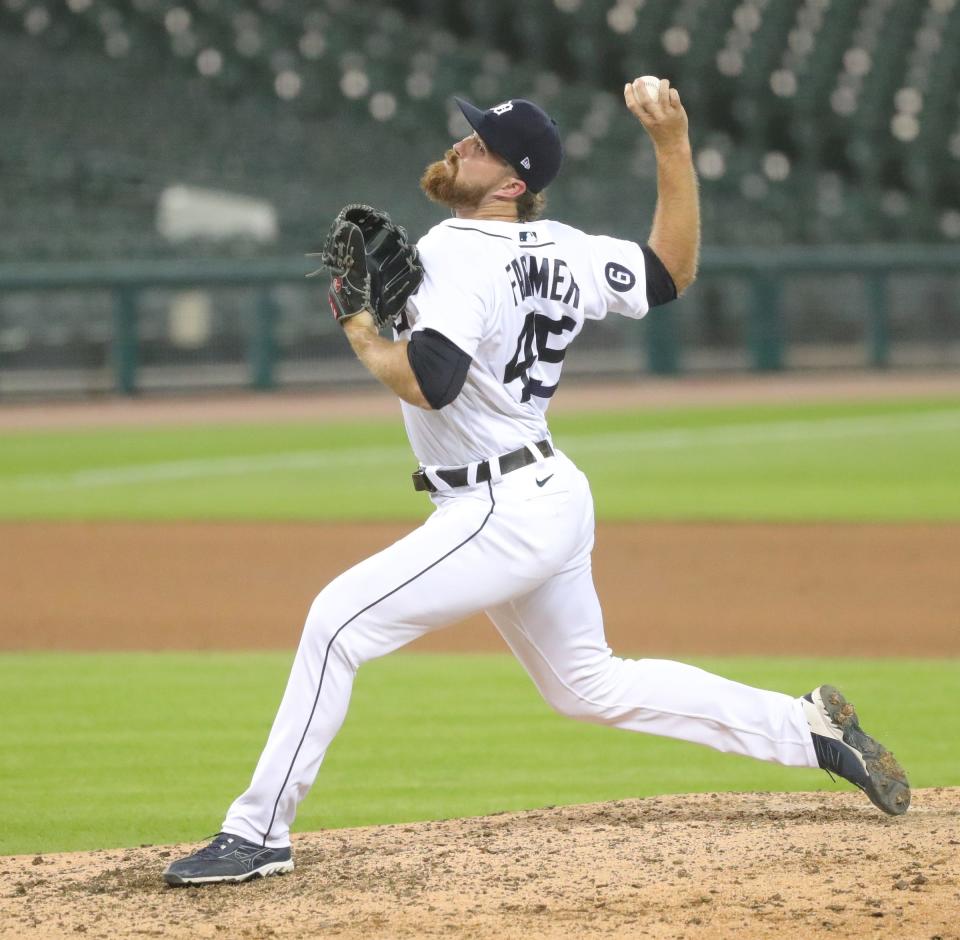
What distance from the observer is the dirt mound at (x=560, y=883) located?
326 cm

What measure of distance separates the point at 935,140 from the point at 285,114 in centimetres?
1035

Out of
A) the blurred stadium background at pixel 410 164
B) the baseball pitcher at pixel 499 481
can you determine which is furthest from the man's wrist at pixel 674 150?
the blurred stadium background at pixel 410 164

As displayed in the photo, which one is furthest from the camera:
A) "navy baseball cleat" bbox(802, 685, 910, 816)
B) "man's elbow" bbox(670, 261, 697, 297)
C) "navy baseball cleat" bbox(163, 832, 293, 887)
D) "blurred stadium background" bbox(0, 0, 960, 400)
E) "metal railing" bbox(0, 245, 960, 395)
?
"blurred stadium background" bbox(0, 0, 960, 400)

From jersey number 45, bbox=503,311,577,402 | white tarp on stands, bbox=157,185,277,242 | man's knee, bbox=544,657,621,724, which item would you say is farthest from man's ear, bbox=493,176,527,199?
white tarp on stands, bbox=157,185,277,242

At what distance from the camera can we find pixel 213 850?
357 cm

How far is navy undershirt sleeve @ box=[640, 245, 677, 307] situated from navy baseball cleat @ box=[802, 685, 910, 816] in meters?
1.07

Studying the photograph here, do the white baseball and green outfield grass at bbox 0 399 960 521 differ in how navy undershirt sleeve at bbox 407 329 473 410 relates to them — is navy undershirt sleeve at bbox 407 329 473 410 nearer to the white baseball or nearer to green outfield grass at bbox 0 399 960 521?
the white baseball

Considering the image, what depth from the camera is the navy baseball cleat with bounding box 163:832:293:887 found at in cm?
354

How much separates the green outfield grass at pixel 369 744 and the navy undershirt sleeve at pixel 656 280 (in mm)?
1517

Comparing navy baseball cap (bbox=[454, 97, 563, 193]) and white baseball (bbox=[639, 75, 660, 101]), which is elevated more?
white baseball (bbox=[639, 75, 660, 101])

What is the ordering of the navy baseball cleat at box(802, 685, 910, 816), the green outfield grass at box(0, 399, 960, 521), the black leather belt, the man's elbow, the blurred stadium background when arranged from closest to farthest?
1. the black leather belt
2. the navy baseball cleat at box(802, 685, 910, 816)
3. the man's elbow
4. the green outfield grass at box(0, 399, 960, 521)
5. the blurred stadium background

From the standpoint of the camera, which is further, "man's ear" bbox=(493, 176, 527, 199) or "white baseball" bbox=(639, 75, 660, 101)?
"white baseball" bbox=(639, 75, 660, 101)

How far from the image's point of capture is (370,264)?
3531 mm

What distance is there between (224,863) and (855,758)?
4.99ft
